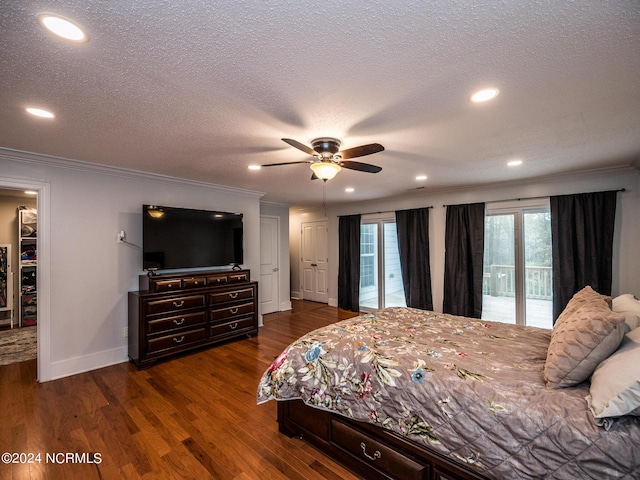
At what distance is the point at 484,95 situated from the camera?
1790 millimetres

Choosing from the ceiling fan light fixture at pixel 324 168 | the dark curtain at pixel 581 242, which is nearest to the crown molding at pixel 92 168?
the ceiling fan light fixture at pixel 324 168

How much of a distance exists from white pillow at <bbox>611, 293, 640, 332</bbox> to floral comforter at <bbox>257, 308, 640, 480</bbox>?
1.58ft

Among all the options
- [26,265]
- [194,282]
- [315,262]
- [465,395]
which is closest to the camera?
[465,395]

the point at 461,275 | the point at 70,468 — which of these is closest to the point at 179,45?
the point at 70,468

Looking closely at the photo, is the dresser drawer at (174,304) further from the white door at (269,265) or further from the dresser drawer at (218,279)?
the white door at (269,265)

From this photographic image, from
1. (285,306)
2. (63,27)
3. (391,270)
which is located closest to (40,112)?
(63,27)

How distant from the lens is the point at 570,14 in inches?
45.4

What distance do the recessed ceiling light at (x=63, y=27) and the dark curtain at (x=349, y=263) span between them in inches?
211

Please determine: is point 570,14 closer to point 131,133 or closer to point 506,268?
point 131,133

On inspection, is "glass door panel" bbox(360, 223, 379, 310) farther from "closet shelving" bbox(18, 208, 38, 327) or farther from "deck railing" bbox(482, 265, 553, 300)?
"closet shelving" bbox(18, 208, 38, 327)

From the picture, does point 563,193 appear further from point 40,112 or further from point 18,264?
point 18,264

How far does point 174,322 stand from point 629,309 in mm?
4319

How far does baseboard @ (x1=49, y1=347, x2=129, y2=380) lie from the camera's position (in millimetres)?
3107

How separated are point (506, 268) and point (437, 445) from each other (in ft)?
12.7
